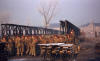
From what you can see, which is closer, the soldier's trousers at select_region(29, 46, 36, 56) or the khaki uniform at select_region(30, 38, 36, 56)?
the khaki uniform at select_region(30, 38, 36, 56)

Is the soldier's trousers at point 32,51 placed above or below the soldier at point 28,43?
below

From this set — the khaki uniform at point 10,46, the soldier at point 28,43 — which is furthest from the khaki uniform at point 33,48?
the khaki uniform at point 10,46

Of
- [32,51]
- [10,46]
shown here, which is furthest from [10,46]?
[32,51]

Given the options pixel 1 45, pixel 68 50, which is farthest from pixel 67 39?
pixel 1 45

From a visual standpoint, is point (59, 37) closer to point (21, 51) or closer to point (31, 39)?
point (31, 39)

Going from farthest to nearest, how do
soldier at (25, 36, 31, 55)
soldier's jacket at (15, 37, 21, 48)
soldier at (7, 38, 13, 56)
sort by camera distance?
soldier at (7, 38, 13, 56), soldier's jacket at (15, 37, 21, 48), soldier at (25, 36, 31, 55)

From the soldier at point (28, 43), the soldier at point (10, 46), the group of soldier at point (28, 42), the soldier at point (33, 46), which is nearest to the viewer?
the soldier at point (33, 46)

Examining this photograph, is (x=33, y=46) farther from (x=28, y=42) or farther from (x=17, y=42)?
(x=17, y=42)

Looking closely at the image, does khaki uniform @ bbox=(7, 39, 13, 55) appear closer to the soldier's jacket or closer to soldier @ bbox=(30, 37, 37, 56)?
the soldier's jacket

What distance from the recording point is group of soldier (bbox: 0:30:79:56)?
13086mm

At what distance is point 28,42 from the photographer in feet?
43.7

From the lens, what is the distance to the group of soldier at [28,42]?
13086mm


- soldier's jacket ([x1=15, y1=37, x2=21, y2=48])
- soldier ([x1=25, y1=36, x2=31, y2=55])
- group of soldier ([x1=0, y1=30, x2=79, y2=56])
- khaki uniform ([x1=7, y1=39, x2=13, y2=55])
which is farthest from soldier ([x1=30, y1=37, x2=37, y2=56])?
khaki uniform ([x1=7, y1=39, x2=13, y2=55])

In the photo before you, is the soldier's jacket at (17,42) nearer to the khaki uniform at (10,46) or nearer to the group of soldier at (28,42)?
the group of soldier at (28,42)
